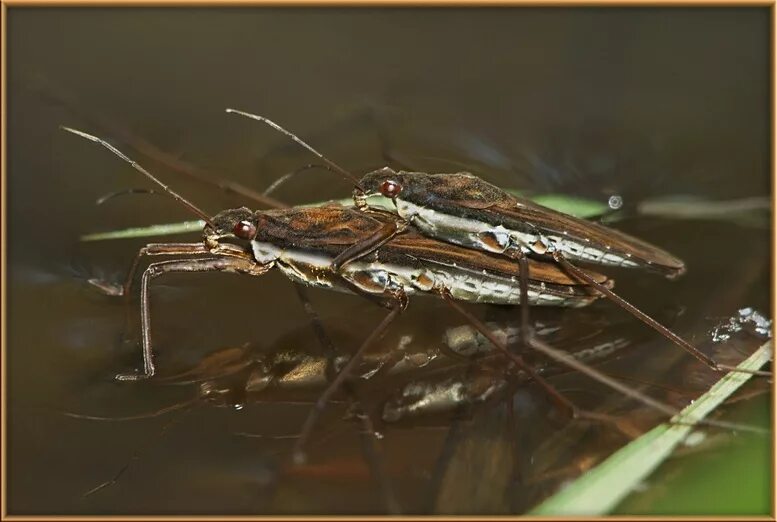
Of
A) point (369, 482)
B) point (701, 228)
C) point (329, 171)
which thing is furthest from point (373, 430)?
point (701, 228)

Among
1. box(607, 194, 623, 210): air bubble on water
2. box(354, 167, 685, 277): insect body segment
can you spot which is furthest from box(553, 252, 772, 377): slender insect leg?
box(607, 194, 623, 210): air bubble on water

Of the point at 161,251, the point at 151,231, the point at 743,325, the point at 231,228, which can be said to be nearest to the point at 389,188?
the point at 231,228

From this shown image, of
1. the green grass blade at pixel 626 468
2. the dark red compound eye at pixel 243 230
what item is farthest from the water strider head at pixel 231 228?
the green grass blade at pixel 626 468

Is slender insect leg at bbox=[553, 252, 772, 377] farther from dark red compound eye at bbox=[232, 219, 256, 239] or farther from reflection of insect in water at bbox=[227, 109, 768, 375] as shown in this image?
dark red compound eye at bbox=[232, 219, 256, 239]

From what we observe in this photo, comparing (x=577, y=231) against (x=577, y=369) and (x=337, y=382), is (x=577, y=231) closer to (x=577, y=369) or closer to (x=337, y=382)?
(x=577, y=369)

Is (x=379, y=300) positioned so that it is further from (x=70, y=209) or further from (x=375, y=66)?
(x=375, y=66)
